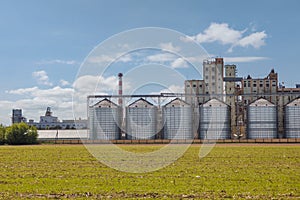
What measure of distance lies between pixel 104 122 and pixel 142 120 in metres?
9.57

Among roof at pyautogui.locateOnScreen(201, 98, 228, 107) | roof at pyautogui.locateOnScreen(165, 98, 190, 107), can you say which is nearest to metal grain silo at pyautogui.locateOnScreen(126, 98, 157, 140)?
roof at pyautogui.locateOnScreen(165, 98, 190, 107)

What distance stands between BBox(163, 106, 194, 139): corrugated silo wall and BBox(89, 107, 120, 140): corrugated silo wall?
12.6m

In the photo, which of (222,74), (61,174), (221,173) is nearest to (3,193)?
(61,174)

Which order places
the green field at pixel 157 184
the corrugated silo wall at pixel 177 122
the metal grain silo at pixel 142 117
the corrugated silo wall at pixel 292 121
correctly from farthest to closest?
the metal grain silo at pixel 142 117
the corrugated silo wall at pixel 177 122
the corrugated silo wall at pixel 292 121
the green field at pixel 157 184

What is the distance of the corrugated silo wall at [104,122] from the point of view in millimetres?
114875

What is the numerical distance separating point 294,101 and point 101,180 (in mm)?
97477

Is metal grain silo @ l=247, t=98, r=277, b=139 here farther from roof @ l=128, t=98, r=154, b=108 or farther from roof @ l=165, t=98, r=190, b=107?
roof @ l=128, t=98, r=154, b=108

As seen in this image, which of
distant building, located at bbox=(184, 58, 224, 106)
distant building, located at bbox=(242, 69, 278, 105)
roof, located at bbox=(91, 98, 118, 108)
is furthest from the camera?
distant building, located at bbox=(242, 69, 278, 105)

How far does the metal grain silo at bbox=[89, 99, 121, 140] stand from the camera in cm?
11494

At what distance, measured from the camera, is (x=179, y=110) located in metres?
115

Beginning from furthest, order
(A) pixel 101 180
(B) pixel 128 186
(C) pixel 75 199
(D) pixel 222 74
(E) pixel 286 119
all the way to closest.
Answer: (D) pixel 222 74 < (E) pixel 286 119 < (A) pixel 101 180 < (B) pixel 128 186 < (C) pixel 75 199

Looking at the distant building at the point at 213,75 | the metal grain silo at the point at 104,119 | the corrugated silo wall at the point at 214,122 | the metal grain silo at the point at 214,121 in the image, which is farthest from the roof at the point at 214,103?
the metal grain silo at the point at 104,119

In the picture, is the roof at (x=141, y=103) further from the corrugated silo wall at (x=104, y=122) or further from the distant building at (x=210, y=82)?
the distant building at (x=210, y=82)

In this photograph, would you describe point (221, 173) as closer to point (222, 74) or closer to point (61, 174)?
point (61, 174)
